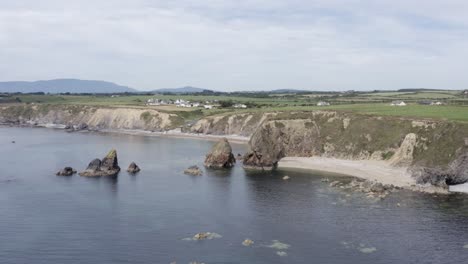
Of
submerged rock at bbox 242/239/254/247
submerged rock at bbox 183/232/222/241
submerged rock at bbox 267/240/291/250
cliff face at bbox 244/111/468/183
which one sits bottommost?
submerged rock at bbox 267/240/291/250

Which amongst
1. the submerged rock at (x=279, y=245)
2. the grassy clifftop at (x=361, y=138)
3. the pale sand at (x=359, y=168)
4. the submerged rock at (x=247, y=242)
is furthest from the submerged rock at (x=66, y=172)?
the submerged rock at (x=279, y=245)

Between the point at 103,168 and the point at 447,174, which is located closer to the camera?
the point at 447,174

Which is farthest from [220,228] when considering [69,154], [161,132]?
[161,132]

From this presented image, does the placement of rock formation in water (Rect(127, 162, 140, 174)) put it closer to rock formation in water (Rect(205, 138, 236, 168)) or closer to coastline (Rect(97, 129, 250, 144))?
rock formation in water (Rect(205, 138, 236, 168))

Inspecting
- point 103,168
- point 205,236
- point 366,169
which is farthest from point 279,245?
point 103,168

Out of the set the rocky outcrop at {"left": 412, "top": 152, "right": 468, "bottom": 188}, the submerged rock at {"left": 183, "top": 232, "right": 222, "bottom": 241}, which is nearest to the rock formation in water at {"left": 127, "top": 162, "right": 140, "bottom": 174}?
the submerged rock at {"left": 183, "top": 232, "right": 222, "bottom": 241}

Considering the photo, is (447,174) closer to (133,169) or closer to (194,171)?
(194,171)

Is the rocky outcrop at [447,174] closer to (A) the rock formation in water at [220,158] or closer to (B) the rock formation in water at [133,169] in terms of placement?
(A) the rock formation in water at [220,158]
